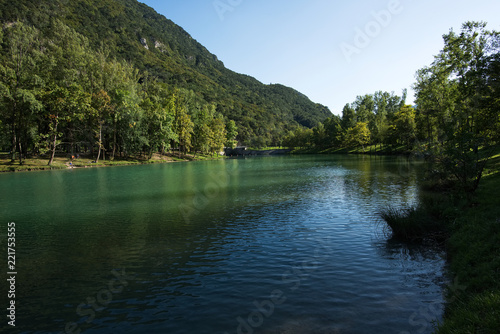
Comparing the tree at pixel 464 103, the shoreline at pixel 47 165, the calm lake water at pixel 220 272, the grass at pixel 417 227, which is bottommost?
the calm lake water at pixel 220 272

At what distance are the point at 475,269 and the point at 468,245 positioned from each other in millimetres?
2482

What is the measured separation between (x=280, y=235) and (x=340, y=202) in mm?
10316

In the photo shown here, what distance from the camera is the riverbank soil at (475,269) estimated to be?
6445mm

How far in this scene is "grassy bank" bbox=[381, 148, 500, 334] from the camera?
663 centimetres

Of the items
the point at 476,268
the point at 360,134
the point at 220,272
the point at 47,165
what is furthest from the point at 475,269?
the point at 360,134

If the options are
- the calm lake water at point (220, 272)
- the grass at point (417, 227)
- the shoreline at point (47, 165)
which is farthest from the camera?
the shoreline at point (47, 165)

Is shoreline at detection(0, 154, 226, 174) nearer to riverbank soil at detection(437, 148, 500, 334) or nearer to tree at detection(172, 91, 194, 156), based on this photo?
tree at detection(172, 91, 194, 156)

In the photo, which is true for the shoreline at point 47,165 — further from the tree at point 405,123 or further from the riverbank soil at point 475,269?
the tree at point 405,123

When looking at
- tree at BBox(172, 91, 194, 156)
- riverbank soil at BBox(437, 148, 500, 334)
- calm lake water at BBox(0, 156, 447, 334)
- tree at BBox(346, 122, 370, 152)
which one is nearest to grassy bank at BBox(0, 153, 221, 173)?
tree at BBox(172, 91, 194, 156)

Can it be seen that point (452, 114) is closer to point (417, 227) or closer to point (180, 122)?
point (417, 227)

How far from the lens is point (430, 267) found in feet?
37.2

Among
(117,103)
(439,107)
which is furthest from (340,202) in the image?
(117,103)

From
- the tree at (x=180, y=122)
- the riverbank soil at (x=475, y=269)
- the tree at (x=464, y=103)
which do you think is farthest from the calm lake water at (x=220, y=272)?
the tree at (x=180, y=122)

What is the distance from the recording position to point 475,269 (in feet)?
31.0
